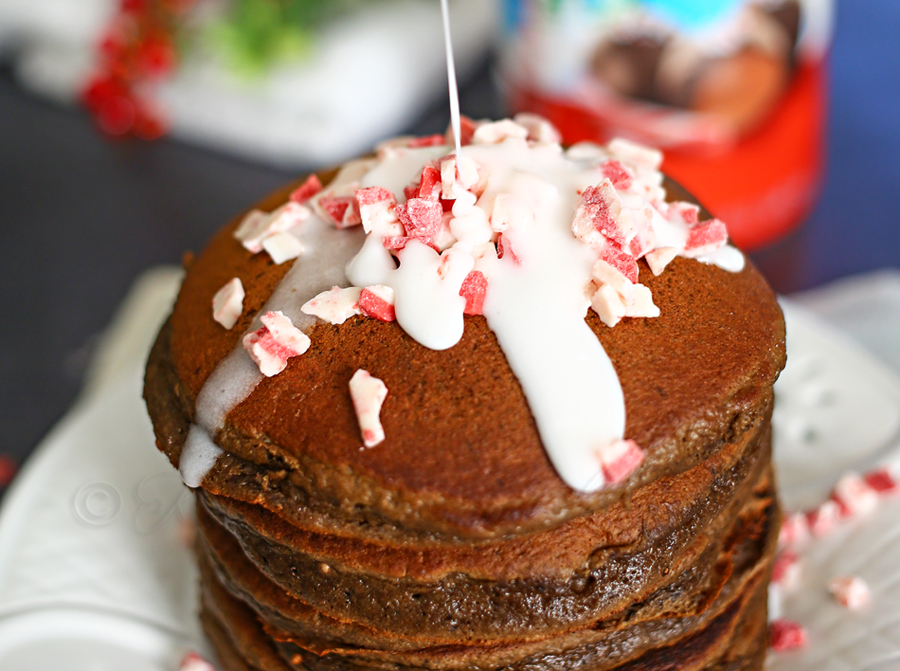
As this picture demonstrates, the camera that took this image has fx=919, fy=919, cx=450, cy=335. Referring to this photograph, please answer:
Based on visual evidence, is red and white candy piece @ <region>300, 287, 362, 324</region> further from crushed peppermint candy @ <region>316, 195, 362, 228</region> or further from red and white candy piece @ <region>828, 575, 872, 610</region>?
red and white candy piece @ <region>828, 575, 872, 610</region>

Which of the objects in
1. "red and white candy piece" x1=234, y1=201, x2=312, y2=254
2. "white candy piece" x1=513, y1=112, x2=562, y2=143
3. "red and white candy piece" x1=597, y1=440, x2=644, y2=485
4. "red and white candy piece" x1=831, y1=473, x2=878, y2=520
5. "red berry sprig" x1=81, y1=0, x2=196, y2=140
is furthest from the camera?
"red berry sprig" x1=81, y1=0, x2=196, y2=140

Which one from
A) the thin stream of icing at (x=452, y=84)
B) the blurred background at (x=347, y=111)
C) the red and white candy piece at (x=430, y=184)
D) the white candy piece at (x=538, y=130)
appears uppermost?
the thin stream of icing at (x=452, y=84)

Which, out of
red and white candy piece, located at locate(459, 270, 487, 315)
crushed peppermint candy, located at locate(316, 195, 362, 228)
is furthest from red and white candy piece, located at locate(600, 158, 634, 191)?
crushed peppermint candy, located at locate(316, 195, 362, 228)

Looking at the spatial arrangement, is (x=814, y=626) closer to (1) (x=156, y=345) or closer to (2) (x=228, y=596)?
(2) (x=228, y=596)

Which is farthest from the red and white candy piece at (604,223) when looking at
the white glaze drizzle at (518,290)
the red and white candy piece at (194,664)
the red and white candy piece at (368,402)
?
the red and white candy piece at (194,664)

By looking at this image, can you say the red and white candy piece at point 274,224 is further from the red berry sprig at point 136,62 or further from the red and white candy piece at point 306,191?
the red berry sprig at point 136,62
